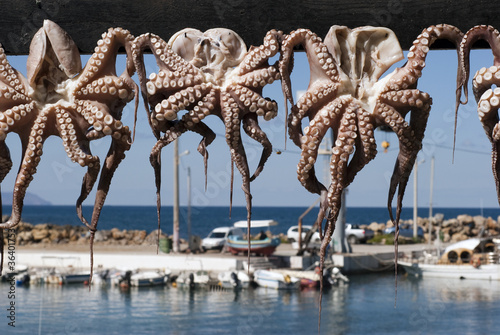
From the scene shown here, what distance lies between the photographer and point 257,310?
3706cm

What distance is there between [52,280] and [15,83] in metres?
40.6

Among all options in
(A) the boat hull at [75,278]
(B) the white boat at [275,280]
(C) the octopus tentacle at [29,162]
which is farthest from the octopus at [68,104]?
(A) the boat hull at [75,278]

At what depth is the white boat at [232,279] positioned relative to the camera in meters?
39.2

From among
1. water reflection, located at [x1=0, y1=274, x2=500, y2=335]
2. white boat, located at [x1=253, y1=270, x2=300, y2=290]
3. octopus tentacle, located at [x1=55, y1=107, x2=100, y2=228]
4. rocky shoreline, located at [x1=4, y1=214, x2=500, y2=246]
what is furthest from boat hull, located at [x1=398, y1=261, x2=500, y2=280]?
octopus tentacle, located at [x1=55, y1=107, x2=100, y2=228]

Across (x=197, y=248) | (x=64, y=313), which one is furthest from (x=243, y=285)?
(x=64, y=313)

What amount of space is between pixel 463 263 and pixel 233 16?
46379mm

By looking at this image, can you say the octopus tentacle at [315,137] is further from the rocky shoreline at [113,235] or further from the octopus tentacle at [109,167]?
the rocky shoreline at [113,235]

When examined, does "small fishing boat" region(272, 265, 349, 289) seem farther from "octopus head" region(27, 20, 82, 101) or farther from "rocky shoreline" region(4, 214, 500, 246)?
"octopus head" region(27, 20, 82, 101)

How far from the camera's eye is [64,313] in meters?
36.0

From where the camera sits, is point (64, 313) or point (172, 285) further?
point (172, 285)

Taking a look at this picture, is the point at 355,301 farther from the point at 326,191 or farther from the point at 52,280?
the point at 326,191

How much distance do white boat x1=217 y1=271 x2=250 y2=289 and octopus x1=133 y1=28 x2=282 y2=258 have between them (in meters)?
36.0

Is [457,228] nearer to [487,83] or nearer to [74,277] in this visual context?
[74,277]

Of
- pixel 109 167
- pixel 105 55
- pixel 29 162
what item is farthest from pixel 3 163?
pixel 105 55
